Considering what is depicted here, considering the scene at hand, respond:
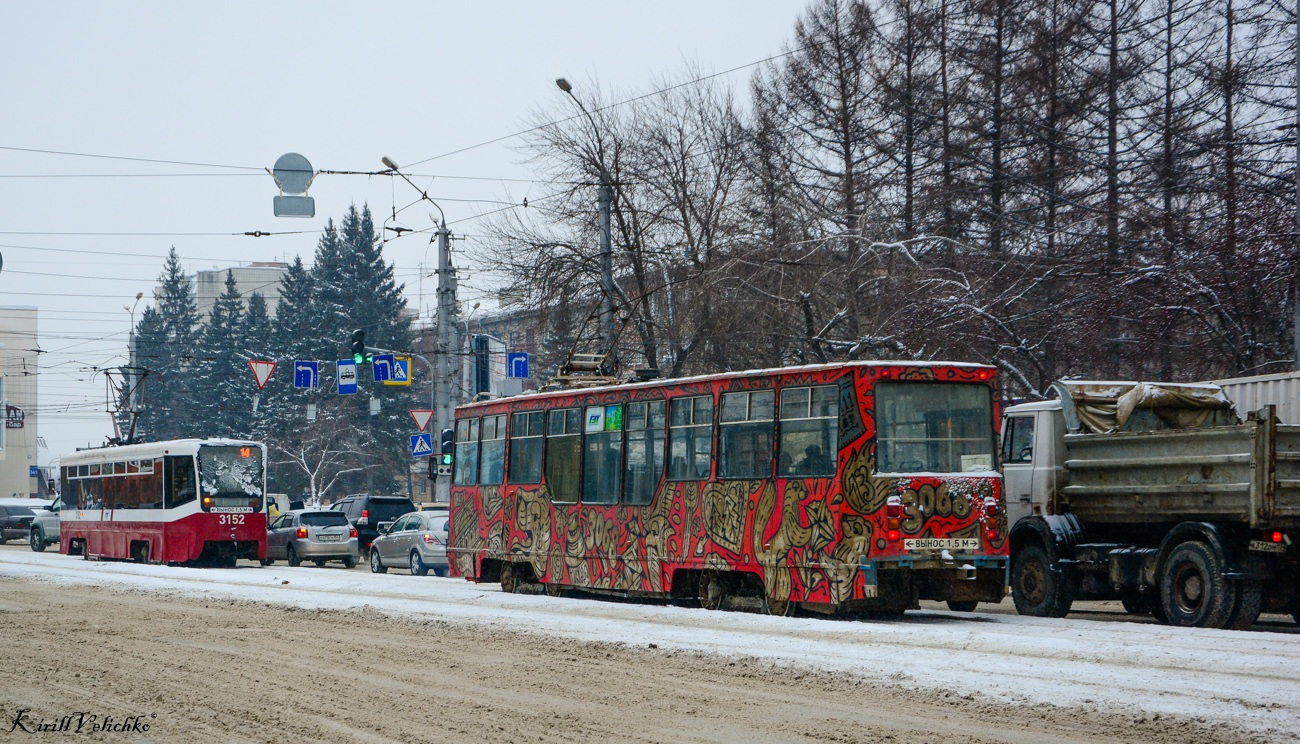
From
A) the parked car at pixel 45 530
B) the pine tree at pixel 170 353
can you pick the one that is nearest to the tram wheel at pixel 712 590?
the parked car at pixel 45 530

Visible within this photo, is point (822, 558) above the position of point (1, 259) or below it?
below

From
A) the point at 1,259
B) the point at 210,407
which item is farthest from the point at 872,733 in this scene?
the point at 210,407

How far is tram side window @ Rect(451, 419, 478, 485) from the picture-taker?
2244 centimetres

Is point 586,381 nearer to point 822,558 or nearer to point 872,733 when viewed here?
point 822,558

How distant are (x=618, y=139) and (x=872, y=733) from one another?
86.0 ft

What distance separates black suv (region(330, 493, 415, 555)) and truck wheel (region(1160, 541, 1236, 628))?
23204 millimetres

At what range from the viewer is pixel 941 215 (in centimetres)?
3069

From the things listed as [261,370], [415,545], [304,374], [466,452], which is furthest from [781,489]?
[304,374]

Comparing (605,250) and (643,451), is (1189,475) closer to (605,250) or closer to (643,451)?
(643,451)

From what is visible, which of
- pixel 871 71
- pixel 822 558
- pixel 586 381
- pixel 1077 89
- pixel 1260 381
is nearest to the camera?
pixel 822 558

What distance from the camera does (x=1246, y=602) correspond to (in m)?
13.6

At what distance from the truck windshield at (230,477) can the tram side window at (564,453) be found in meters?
13.7

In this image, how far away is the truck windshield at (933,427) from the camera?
591 inches

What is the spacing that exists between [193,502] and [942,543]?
21012 mm
